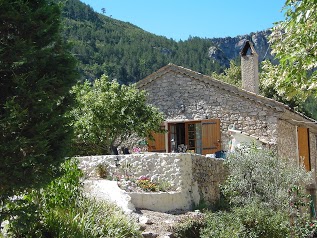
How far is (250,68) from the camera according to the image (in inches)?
826

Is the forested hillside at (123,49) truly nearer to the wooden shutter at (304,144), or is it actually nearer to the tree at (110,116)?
the wooden shutter at (304,144)

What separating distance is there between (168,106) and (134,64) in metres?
48.3

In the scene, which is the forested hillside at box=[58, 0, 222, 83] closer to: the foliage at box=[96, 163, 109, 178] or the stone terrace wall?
the stone terrace wall

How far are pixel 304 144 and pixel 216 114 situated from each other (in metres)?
4.96

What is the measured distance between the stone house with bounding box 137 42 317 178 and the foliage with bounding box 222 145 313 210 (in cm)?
417

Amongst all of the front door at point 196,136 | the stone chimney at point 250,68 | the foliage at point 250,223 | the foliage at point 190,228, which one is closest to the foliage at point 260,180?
the foliage at point 250,223

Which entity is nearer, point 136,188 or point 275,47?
point 275,47

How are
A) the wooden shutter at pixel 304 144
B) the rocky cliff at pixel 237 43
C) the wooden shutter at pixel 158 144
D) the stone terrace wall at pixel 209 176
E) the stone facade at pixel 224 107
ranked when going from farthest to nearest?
the rocky cliff at pixel 237 43, the wooden shutter at pixel 304 144, the wooden shutter at pixel 158 144, the stone facade at pixel 224 107, the stone terrace wall at pixel 209 176

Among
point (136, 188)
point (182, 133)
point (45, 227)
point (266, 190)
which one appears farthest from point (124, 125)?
point (45, 227)

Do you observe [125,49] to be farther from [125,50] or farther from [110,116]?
[110,116]

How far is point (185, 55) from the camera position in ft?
254

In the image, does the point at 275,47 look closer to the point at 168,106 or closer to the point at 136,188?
the point at 136,188

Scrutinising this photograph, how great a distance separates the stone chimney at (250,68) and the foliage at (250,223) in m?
9.98

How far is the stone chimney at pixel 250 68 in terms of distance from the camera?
2094 cm
